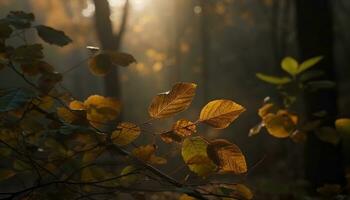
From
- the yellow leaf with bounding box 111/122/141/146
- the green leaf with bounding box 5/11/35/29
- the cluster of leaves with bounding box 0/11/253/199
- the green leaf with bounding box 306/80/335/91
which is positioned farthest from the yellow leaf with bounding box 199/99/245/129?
the green leaf with bounding box 306/80/335/91

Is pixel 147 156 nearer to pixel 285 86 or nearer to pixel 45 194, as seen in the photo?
pixel 45 194

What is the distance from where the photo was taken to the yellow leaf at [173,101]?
45.8 inches

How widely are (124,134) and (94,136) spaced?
8 centimetres

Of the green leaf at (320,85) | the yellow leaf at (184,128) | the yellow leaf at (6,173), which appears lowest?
the yellow leaf at (6,173)

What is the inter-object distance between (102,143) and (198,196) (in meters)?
0.27

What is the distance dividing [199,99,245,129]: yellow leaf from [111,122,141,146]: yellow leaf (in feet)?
0.59

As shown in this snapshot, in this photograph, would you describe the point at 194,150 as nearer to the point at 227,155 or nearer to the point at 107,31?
the point at 227,155

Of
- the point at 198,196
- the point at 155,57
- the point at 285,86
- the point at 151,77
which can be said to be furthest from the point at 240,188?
the point at 151,77

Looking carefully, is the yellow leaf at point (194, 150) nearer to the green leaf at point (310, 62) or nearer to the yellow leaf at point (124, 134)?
the yellow leaf at point (124, 134)

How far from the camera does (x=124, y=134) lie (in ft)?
4.27

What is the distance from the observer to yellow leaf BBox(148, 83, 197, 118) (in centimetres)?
116

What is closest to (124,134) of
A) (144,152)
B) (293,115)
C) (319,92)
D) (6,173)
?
(144,152)

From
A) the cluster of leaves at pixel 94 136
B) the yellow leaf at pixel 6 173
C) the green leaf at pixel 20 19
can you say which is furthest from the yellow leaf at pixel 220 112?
the yellow leaf at pixel 6 173

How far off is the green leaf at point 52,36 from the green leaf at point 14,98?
25 cm
